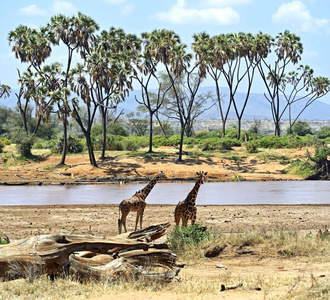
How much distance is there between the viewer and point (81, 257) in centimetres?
834

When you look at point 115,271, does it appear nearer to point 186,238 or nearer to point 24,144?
point 186,238

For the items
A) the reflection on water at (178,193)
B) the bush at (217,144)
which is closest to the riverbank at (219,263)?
the reflection on water at (178,193)

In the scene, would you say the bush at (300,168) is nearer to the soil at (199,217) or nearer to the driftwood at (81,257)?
the soil at (199,217)

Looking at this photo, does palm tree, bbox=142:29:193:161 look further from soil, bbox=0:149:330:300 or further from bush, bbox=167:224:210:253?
bush, bbox=167:224:210:253

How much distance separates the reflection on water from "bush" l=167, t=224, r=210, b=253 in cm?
1273

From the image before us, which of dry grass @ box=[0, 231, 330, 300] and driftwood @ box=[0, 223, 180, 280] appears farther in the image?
driftwood @ box=[0, 223, 180, 280]

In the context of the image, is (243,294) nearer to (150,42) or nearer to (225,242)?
(225,242)

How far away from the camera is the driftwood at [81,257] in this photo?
8.04 m

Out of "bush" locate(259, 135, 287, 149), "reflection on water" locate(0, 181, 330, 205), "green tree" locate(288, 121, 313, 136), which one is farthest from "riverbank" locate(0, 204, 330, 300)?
"green tree" locate(288, 121, 313, 136)

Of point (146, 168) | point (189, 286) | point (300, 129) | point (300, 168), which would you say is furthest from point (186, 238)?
point (300, 129)

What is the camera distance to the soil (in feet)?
30.5

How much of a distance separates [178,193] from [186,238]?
1850 cm

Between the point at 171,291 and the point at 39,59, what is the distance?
44404 mm

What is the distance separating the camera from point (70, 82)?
44750mm
